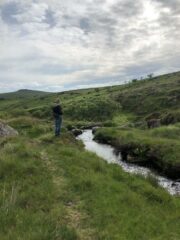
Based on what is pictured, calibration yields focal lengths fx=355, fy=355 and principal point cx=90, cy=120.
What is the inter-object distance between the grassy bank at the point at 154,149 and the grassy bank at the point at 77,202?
31.0 feet

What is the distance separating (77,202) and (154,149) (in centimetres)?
2092

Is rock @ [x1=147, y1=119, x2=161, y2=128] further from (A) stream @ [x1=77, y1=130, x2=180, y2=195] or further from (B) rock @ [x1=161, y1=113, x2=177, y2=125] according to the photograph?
(A) stream @ [x1=77, y1=130, x2=180, y2=195]

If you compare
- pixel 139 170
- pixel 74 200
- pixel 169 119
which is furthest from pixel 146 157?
pixel 169 119

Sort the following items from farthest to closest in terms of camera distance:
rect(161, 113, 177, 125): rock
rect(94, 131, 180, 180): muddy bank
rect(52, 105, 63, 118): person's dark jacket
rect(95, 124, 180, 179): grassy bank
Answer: rect(161, 113, 177, 125): rock
rect(52, 105, 63, 118): person's dark jacket
rect(95, 124, 180, 179): grassy bank
rect(94, 131, 180, 180): muddy bank

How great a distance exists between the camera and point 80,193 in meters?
15.2

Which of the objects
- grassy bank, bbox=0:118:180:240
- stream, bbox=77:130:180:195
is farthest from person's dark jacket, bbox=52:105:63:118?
grassy bank, bbox=0:118:180:240

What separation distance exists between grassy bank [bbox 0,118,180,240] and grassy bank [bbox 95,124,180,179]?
9445mm

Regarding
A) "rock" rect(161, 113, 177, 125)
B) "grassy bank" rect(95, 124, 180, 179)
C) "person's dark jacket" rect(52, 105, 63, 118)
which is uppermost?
"person's dark jacket" rect(52, 105, 63, 118)

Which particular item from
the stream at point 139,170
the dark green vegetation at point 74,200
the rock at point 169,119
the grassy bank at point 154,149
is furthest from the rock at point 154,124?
the dark green vegetation at point 74,200

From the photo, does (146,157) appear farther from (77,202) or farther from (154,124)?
(154,124)

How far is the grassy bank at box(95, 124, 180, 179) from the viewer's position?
28859mm

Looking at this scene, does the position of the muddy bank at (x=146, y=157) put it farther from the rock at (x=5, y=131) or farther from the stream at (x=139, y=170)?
the rock at (x=5, y=131)

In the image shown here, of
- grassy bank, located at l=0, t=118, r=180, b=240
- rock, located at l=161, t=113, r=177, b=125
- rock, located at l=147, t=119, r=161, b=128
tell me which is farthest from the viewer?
rock, located at l=147, t=119, r=161, b=128

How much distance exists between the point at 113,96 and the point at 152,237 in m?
102
